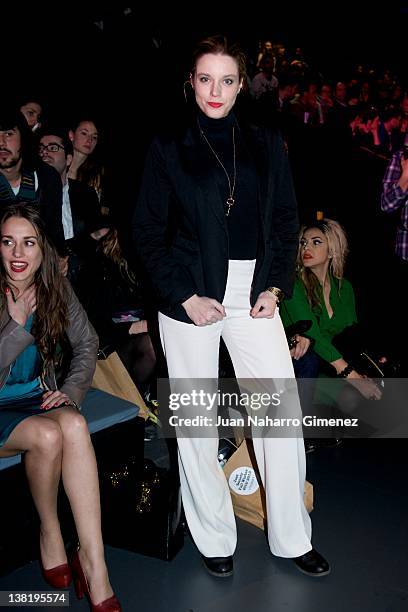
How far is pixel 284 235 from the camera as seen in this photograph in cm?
221

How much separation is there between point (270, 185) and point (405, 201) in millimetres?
2464

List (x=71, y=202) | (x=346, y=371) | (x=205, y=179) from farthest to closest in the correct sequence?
(x=71, y=202), (x=346, y=371), (x=205, y=179)

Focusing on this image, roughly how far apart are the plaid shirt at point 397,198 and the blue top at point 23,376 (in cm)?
275

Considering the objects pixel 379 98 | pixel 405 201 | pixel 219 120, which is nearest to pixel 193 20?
pixel 379 98

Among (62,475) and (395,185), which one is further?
(395,185)

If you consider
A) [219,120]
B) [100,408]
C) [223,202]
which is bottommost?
[100,408]

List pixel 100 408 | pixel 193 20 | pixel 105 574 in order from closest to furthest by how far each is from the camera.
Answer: pixel 105 574 < pixel 100 408 < pixel 193 20

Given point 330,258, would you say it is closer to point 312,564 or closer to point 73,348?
point 73,348

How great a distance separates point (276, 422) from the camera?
2131 millimetres

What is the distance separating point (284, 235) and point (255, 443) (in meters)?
0.73

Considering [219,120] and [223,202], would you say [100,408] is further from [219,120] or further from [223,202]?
[219,120]

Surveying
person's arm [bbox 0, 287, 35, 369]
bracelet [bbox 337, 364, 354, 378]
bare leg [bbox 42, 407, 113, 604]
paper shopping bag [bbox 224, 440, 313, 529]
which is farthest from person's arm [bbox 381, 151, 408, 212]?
bare leg [bbox 42, 407, 113, 604]

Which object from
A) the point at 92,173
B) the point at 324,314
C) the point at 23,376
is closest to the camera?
the point at 23,376

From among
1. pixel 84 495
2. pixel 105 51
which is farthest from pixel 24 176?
pixel 105 51
